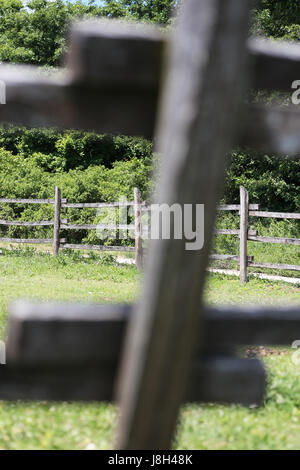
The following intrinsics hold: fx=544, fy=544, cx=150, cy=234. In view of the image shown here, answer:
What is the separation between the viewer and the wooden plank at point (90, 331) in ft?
4.73

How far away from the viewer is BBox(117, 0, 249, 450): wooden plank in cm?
129

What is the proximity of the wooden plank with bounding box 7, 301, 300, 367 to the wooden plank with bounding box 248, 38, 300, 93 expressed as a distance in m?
0.68

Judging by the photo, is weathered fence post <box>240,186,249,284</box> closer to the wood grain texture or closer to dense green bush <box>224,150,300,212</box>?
the wood grain texture

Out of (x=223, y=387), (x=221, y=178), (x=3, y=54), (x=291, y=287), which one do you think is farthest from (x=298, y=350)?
(x=3, y=54)

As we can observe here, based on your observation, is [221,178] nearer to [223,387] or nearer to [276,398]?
[223,387]

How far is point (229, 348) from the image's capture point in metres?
1.61

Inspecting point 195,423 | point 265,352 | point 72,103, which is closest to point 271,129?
point 72,103

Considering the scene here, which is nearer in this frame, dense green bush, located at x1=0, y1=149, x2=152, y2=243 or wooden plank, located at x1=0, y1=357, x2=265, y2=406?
wooden plank, located at x1=0, y1=357, x2=265, y2=406

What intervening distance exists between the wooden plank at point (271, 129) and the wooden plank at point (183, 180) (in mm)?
253

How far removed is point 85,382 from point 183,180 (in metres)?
0.67

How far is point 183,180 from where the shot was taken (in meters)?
1.30

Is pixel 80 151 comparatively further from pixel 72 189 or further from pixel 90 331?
pixel 90 331

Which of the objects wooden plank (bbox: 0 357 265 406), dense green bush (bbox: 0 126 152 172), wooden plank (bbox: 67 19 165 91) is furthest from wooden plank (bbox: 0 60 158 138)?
dense green bush (bbox: 0 126 152 172)

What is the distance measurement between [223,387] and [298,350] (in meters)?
4.23
